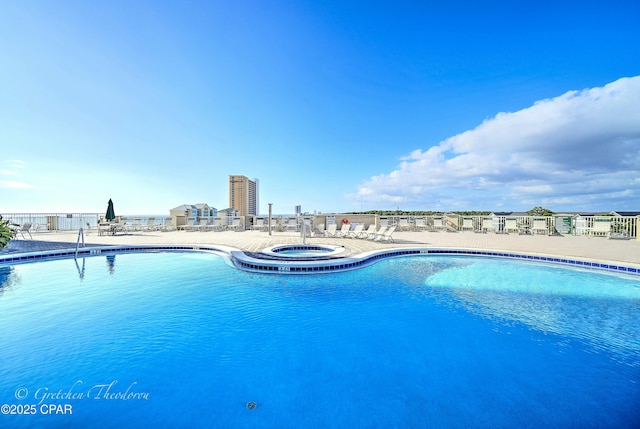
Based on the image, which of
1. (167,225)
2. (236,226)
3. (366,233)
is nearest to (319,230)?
(366,233)

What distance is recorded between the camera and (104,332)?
326 centimetres

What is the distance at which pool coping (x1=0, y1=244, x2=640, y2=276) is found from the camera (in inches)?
245

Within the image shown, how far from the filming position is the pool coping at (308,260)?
20.4 feet

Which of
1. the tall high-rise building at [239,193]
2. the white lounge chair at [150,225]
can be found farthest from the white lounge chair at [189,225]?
the tall high-rise building at [239,193]

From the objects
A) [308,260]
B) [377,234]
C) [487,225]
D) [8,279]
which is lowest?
[8,279]

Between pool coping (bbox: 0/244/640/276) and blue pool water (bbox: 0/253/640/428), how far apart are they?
0.89 meters

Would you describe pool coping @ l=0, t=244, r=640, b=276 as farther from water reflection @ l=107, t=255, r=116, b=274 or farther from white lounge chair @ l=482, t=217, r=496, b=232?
white lounge chair @ l=482, t=217, r=496, b=232

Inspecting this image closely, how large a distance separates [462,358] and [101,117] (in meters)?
15.1

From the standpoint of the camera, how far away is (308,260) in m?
Result: 6.56

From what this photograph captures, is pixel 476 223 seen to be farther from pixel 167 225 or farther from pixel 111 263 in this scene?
pixel 167 225

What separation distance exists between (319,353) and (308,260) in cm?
368

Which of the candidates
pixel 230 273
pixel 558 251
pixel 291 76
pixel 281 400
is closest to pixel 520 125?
pixel 558 251

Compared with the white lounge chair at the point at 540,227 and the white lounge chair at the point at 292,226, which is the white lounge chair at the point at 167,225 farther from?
the white lounge chair at the point at 540,227

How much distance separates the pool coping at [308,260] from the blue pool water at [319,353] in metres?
0.89
